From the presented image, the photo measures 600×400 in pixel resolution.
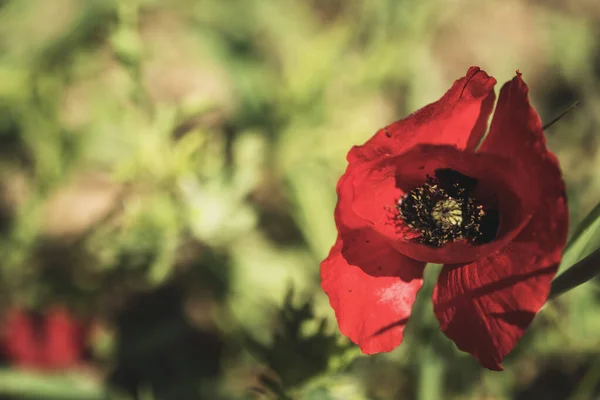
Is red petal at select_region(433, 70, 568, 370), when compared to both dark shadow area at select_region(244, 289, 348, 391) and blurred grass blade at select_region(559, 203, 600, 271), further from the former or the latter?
dark shadow area at select_region(244, 289, 348, 391)

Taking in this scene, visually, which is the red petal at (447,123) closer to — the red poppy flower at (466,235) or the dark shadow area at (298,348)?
the red poppy flower at (466,235)

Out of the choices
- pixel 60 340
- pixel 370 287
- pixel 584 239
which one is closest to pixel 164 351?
pixel 60 340

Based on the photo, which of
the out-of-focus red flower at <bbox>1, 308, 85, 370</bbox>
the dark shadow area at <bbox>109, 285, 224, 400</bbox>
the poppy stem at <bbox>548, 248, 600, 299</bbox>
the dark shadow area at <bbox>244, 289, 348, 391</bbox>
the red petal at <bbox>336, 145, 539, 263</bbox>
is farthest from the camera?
the dark shadow area at <bbox>109, 285, 224, 400</bbox>

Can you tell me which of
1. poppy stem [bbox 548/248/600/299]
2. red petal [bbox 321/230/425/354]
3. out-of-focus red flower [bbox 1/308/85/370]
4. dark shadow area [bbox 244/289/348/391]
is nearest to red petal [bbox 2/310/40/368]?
out-of-focus red flower [bbox 1/308/85/370]

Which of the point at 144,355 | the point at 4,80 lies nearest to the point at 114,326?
the point at 144,355

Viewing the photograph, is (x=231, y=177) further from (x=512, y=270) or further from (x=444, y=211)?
(x=512, y=270)

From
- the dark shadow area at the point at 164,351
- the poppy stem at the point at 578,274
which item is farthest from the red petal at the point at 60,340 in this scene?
the poppy stem at the point at 578,274
